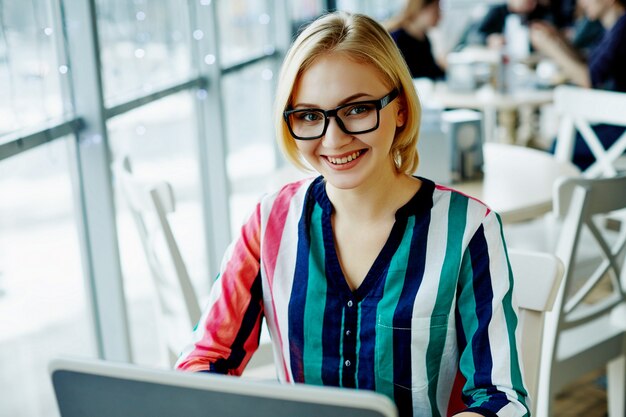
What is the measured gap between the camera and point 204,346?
1.21 meters

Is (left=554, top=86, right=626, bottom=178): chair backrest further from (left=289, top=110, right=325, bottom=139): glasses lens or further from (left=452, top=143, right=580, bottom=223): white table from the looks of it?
(left=289, top=110, right=325, bottom=139): glasses lens

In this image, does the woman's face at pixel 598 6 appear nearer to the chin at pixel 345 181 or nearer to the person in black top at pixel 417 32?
the person in black top at pixel 417 32

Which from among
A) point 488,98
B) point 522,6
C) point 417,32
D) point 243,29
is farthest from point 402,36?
point 522,6

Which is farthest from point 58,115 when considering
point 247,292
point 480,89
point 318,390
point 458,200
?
point 480,89

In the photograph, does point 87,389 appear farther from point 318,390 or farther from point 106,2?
point 106,2

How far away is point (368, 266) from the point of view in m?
1.18

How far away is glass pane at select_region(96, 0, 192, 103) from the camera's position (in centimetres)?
248

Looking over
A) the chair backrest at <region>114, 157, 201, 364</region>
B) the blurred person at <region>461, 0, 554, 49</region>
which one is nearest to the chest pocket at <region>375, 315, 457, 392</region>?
the chair backrest at <region>114, 157, 201, 364</region>

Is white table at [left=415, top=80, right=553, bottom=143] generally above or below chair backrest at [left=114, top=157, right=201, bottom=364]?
above

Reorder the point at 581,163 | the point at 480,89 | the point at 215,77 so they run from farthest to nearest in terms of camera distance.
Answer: the point at 480,89 < the point at 581,163 < the point at 215,77

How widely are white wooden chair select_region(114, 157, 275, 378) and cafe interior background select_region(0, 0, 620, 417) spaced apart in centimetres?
9

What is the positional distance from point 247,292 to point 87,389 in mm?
557

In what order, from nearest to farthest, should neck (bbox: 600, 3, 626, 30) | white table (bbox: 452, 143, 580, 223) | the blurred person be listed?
1. white table (bbox: 452, 143, 580, 223)
2. neck (bbox: 600, 3, 626, 30)
3. the blurred person

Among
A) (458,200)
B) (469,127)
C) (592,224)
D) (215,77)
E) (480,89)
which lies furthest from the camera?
(480,89)
